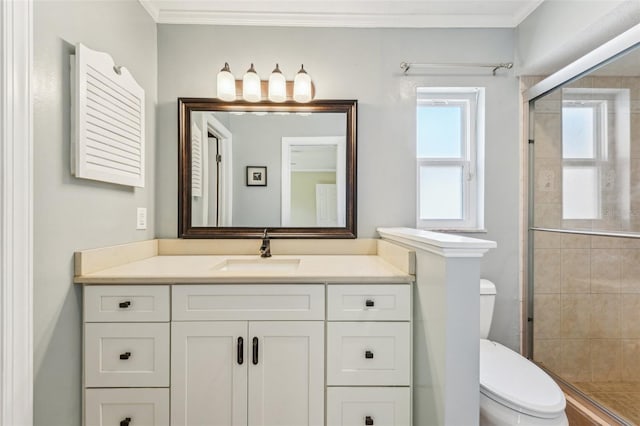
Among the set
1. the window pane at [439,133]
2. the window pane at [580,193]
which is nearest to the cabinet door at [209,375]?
the window pane at [439,133]

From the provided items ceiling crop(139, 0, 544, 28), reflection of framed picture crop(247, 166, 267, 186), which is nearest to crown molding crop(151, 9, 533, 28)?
ceiling crop(139, 0, 544, 28)

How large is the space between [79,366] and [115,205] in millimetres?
717

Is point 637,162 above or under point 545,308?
above

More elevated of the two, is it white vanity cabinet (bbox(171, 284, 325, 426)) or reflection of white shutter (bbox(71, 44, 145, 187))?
reflection of white shutter (bbox(71, 44, 145, 187))

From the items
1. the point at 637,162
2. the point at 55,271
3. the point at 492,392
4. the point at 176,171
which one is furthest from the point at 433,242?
the point at 176,171

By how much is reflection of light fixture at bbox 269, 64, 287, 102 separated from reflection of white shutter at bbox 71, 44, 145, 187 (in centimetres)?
70

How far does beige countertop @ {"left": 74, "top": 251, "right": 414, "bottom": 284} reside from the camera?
1.38 m

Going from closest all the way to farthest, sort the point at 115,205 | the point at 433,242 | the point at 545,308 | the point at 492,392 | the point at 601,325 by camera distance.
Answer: the point at 433,242 < the point at 492,392 < the point at 115,205 < the point at 601,325 < the point at 545,308

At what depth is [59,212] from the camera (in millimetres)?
1260

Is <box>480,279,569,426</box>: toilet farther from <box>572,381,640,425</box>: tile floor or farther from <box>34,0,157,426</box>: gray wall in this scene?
<box>34,0,157,426</box>: gray wall

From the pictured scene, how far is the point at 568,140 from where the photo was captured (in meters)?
1.89

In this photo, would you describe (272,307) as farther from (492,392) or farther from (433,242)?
(492,392)

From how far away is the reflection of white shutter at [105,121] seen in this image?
1300mm

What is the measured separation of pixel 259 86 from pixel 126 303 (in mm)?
1312
